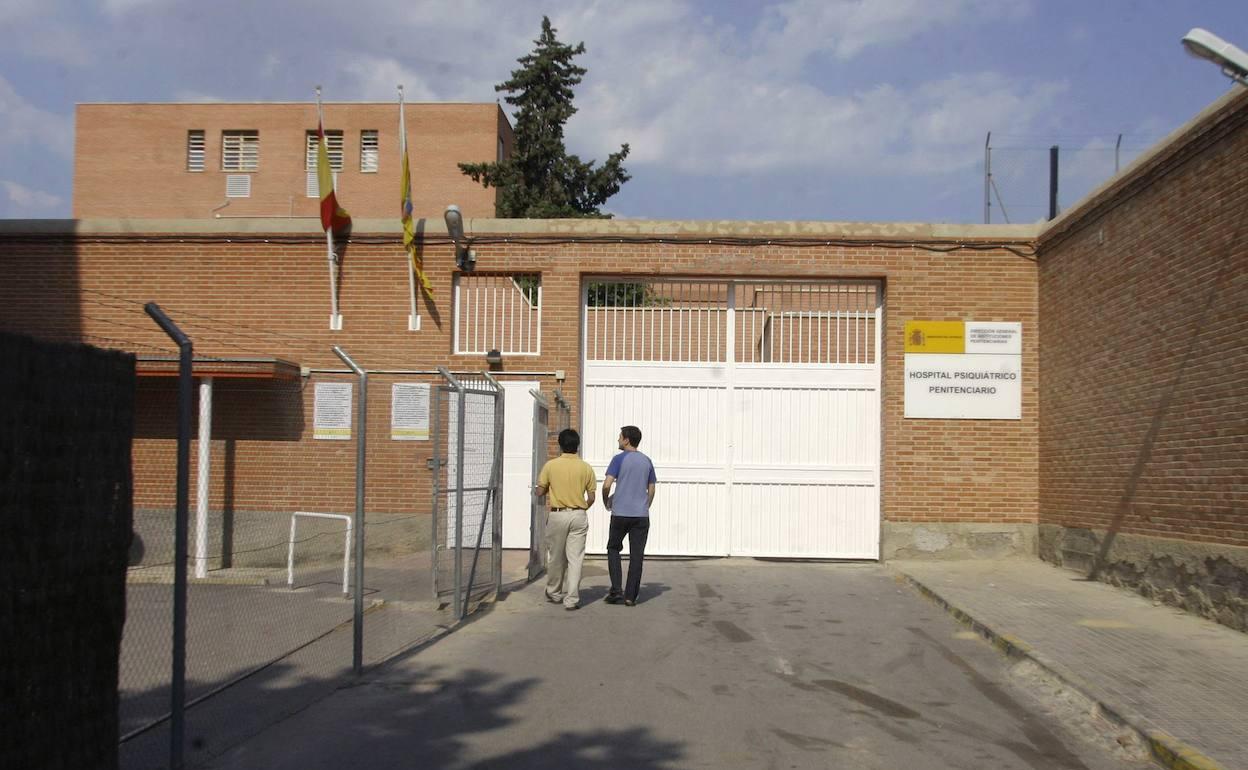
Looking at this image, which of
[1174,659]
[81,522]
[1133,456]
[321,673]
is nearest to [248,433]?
[321,673]

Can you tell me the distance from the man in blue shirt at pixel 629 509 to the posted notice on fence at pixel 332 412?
2.61 m

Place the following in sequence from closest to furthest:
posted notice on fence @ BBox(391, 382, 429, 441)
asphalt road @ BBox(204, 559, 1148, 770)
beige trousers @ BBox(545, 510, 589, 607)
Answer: asphalt road @ BBox(204, 559, 1148, 770) → beige trousers @ BBox(545, 510, 589, 607) → posted notice on fence @ BBox(391, 382, 429, 441)

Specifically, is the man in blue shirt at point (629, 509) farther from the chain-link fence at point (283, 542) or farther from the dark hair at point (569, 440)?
the chain-link fence at point (283, 542)

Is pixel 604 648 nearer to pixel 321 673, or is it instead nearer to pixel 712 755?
pixel 321 673

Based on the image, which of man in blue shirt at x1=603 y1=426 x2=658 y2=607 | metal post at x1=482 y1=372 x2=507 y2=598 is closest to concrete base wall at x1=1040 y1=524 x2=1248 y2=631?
man in blue shirt at x1=603 y1=426 x2=658 y2=607

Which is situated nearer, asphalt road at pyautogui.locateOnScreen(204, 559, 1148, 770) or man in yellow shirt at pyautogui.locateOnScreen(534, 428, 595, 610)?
asphalt road at pyautogui.locateOnScreen(204, 559, 1148, 770)

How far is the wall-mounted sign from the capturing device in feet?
47.5

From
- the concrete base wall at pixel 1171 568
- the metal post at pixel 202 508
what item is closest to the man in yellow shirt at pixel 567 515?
the metal post at pixel 202 508

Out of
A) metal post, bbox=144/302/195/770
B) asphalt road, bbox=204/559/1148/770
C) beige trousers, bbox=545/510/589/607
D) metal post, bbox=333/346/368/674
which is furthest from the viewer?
beige trousers, bbox=545/510/589/607

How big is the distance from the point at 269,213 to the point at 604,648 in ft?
133

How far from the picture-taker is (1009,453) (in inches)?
568

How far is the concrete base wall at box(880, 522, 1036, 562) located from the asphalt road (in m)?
3.29

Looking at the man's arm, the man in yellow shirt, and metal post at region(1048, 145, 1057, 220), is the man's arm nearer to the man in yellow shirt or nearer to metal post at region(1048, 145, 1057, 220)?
the man in yellow shirt

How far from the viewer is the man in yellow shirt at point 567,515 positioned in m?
11.0
